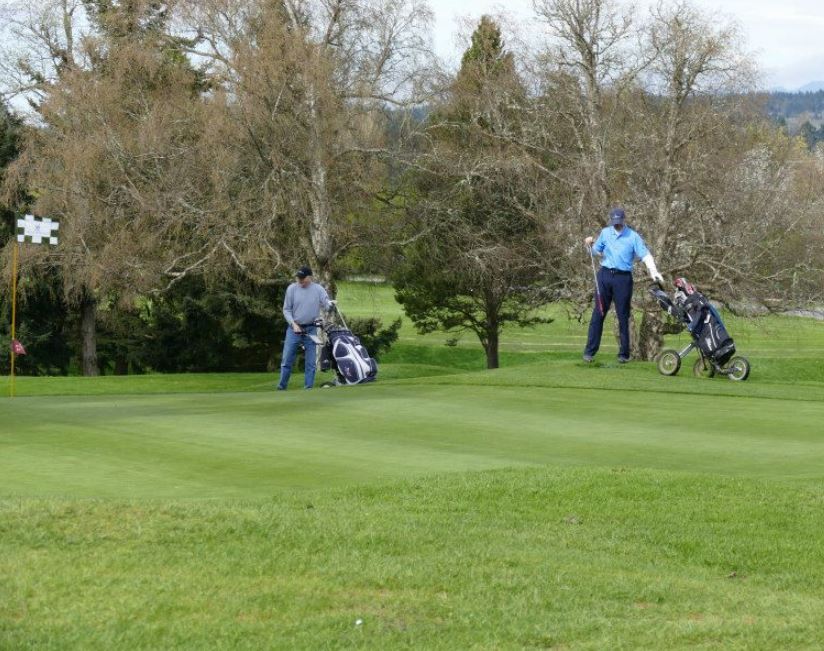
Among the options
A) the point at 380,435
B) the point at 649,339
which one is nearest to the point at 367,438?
the point at 380,435

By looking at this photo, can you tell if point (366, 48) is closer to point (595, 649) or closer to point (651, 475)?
point (651, 475)

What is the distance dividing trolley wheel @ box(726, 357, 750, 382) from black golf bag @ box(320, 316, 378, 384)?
5715 millimetres

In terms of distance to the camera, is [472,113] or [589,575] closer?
[589,575]

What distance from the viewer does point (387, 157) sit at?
33.4 metres

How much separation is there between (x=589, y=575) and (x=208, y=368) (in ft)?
127

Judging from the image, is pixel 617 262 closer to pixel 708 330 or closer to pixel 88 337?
pixel 708 330

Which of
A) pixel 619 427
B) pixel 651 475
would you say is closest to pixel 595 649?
pixel 651 475

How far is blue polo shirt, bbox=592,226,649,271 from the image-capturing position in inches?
739

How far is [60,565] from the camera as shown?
6.59 metres

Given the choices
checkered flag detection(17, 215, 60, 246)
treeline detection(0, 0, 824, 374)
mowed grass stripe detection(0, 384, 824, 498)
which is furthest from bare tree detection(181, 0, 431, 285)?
mowed grass stripe detection(0, 384, 824, 498)

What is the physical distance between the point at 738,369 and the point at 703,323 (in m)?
0.88

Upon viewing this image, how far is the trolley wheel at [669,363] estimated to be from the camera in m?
19.9

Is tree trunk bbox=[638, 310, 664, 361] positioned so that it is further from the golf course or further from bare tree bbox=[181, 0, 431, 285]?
the golf course

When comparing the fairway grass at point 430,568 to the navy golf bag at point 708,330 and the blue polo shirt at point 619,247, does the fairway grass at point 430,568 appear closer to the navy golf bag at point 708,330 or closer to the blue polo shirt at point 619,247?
the blue polo shirt at point 619,247
